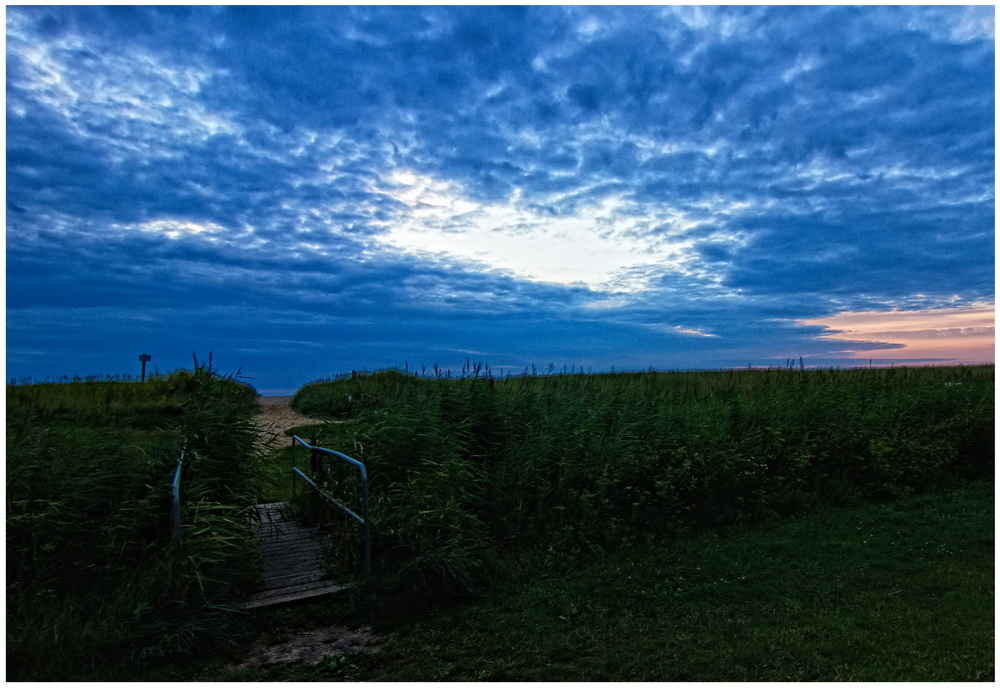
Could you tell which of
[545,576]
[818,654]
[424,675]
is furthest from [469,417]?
[818,654]

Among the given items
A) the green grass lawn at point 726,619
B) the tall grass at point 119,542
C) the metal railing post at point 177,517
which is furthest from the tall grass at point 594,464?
the metal railing post at point 177,517

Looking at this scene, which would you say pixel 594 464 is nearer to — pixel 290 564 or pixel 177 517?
pixel 290 564

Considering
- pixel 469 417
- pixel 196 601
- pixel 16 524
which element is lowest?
pixel 196 601

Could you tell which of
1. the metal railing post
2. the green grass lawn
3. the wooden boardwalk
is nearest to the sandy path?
the wooden boardwalk

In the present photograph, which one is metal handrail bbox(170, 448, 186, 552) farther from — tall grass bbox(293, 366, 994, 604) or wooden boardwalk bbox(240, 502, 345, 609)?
tall grass bbox(293, 366, 994, 604)

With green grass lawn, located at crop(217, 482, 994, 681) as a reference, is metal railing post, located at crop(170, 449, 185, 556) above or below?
→ above

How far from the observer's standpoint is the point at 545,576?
645cm

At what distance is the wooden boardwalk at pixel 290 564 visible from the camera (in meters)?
5.75

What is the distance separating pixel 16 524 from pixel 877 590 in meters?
7.94

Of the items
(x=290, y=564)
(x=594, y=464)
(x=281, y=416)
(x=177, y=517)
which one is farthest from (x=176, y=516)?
(x=281, y=416)

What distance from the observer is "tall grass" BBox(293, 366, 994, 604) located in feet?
20.7

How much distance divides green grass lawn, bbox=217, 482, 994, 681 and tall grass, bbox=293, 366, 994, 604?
0.47 metres

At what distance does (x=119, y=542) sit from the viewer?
17.4 ft

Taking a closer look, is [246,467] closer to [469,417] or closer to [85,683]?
[85,683]
